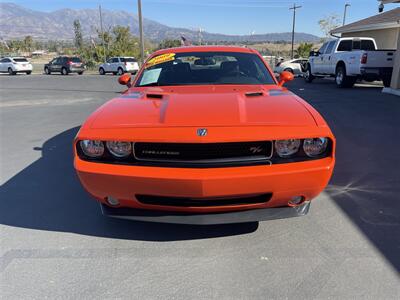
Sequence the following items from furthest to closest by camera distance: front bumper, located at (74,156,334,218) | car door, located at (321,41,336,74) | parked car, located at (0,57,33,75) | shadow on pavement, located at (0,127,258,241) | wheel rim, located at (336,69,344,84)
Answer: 1. parked car, located at (0,57,33,75)
2. car door, located at (321,41,336,74)
3. wheel rim, located at (336,69,344,84)
4. shadow on pavement, located at (0,127,258,241)
5. front bumper, located at (74,156,334,218)

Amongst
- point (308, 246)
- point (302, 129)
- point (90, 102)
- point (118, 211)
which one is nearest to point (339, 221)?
point (308, 246)

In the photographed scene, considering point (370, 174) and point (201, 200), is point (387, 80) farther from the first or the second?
point (201, 200)

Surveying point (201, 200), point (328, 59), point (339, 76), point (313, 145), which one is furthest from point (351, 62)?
point (201, 200)

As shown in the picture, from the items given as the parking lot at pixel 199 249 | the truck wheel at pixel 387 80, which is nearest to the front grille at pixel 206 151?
the parking lot at pixel 199 249

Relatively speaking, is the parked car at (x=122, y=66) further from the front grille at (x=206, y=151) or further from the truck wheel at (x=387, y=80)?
the front grille at (x=206, y=151)

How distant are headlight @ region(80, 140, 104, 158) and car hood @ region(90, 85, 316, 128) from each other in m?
0.13

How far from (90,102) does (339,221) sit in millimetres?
10017

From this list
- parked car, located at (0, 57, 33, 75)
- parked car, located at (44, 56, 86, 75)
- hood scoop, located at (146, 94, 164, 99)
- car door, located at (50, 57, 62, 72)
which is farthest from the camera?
parked car, located at (0, 57, 33, 75)

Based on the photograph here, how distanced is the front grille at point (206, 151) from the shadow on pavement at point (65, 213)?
85 cm

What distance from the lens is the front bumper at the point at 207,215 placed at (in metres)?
2.47

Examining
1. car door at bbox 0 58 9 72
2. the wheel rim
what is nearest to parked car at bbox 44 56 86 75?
car door at bbox 0 58 9 72

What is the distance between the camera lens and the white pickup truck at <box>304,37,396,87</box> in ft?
41.4

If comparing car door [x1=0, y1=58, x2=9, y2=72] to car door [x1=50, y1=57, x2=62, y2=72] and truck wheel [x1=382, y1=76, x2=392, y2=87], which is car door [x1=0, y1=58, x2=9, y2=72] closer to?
car door [x1=50, y1=57, x2=62, y2=72]

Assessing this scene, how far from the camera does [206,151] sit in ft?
7.76
